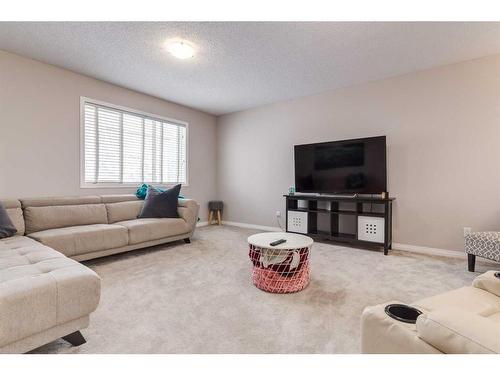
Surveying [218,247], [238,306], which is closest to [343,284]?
[238,306]

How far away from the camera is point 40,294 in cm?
126

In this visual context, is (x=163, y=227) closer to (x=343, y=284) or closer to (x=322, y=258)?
(x=322, y=258)

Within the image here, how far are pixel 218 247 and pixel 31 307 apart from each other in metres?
2.47

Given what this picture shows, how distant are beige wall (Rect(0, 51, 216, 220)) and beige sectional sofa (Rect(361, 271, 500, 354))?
3.84m

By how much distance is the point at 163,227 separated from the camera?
11.2 feet

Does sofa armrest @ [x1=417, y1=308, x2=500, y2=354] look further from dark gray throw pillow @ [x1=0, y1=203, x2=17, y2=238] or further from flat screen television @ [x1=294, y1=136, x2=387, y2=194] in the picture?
dark gray throw pillow @ [x1=0, y1=203, x2=17, y2=238]

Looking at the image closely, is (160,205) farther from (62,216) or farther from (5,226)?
(5,226)

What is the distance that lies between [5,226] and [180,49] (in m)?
2.44

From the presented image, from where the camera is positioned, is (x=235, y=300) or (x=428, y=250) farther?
(x=428, y=250)

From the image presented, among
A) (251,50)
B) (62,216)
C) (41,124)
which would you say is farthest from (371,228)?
(41,124)

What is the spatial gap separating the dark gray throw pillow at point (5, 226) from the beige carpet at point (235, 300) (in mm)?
778

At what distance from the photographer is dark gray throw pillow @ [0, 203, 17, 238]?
2398mm

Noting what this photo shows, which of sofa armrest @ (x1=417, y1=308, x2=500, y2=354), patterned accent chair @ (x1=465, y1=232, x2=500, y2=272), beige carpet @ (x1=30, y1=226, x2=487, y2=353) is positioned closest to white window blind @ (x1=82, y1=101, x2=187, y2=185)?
beige carpet @ (x1=30, y1=226, x2=487, y2=353)

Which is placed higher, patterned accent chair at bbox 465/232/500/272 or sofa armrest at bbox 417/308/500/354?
sofa armrest at bbox 417/308/500/354
